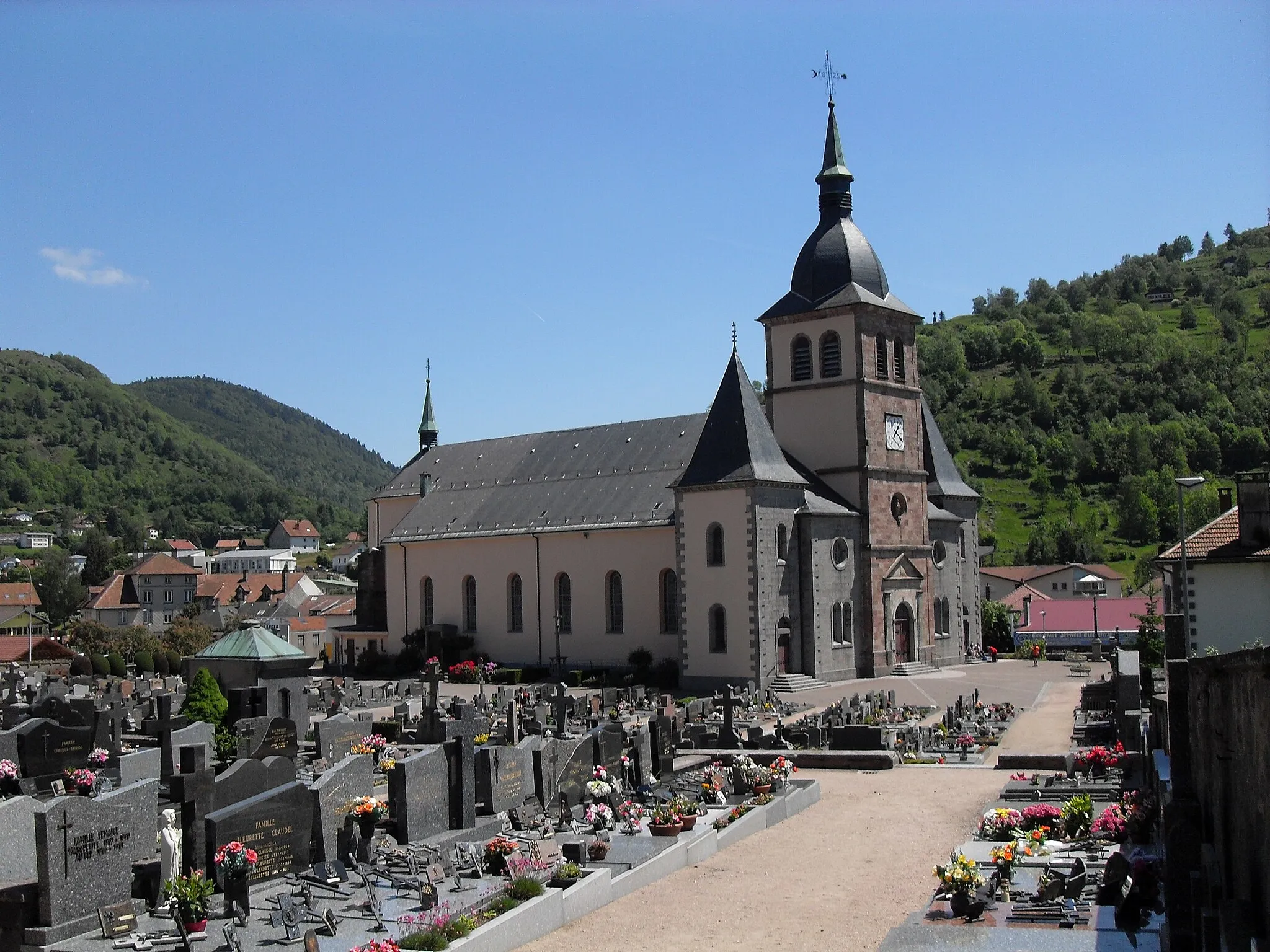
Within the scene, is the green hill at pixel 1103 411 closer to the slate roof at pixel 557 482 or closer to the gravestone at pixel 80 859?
the slate roof at pixel 557 482

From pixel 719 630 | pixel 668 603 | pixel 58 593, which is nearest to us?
pixel 719 630

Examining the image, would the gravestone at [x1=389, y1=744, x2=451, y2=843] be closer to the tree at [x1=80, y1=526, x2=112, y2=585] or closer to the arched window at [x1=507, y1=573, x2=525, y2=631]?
the arched window at [x1=507, y1=573, x2=525, y2=631]

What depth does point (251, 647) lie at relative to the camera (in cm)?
3144

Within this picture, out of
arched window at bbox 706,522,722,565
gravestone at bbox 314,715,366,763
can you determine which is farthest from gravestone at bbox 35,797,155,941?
arched window at bbox 706,522,722,565

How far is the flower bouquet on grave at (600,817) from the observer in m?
19.1

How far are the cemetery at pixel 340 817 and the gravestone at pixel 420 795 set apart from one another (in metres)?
0.04

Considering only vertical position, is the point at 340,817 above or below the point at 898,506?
below

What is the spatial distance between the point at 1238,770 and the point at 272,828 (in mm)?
11208

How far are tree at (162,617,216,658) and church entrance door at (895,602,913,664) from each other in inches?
1316

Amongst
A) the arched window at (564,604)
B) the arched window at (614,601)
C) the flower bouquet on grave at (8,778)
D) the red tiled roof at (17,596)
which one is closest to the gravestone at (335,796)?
the flower bouquet on grave at (8,778)

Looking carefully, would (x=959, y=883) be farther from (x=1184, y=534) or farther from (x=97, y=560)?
(x=97, y=560)

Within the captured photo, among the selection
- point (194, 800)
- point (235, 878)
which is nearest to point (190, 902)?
point (235, 878)

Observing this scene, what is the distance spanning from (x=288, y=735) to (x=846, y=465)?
27332 millimetres

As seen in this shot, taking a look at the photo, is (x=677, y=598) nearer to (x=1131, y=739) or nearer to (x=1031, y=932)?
(x=1131, y=739)
